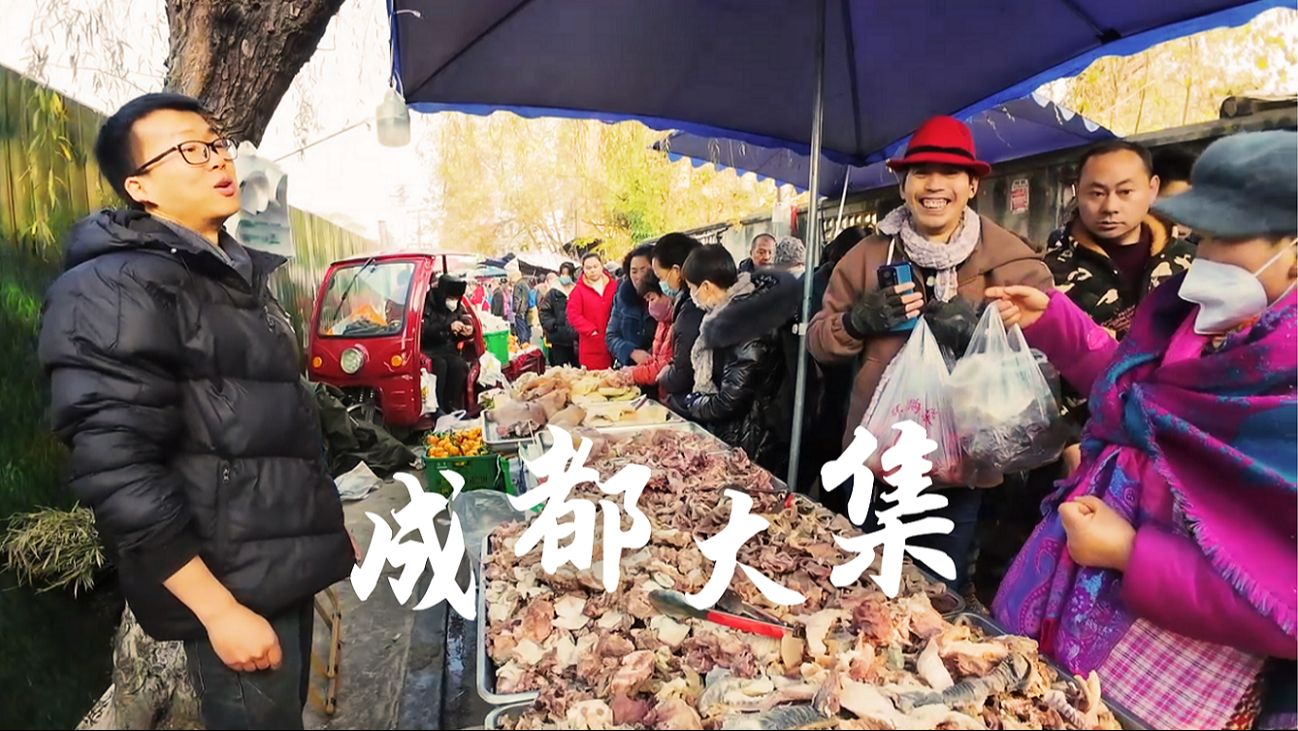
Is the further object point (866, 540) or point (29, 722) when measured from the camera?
point (29, 722)

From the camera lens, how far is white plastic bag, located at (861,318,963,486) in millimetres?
2109

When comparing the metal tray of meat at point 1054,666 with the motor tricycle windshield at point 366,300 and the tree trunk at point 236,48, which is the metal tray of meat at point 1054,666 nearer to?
the tree trunk at point 236,48

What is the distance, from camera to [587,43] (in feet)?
11.4

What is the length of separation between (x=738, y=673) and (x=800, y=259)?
3.71 metres

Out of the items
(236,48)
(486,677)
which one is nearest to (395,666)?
(486,677)

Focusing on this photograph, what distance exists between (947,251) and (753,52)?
1.87m

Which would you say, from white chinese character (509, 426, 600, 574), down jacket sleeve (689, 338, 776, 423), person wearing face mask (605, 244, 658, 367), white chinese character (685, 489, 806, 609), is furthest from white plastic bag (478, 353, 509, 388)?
white chinese character (685, 489, 806, 609)

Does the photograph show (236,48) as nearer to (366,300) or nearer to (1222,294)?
(1222,294)

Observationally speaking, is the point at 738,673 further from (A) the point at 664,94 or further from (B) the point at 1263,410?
(A) the point at 664,94

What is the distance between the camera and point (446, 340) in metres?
7.04

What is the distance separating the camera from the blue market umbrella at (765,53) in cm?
304

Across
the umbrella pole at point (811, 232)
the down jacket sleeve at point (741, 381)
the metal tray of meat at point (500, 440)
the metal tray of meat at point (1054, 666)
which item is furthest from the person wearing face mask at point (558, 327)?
the metal tray of meat at point (1054, 666)

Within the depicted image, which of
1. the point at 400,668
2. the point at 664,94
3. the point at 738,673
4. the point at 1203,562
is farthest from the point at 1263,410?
the point at 664,94

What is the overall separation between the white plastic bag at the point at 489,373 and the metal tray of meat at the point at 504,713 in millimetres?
6272
